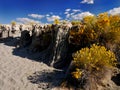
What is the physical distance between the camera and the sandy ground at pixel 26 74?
9.70 m

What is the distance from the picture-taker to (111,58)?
32.6 ft

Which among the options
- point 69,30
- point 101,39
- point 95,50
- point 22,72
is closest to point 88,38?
point 101,39

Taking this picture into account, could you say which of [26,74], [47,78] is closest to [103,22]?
[47,78]

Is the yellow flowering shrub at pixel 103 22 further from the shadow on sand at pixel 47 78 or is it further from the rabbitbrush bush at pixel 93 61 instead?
the shadow on sand at pixel 47 78

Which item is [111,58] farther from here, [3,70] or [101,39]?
[3,70]

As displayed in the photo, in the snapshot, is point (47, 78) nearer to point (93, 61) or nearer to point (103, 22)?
point (93, 61)

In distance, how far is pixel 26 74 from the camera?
11.2 meters

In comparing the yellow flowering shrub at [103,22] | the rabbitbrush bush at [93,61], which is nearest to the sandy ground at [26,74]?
the rabbitbrush bush at [93,61]

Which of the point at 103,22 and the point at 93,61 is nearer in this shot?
the point at 93,61

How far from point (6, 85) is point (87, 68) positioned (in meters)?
3.65

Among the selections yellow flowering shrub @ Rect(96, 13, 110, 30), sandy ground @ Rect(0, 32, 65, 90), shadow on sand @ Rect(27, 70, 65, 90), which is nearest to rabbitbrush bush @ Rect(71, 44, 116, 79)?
shadow on sand @ Rect(27, 70, 65, 90)

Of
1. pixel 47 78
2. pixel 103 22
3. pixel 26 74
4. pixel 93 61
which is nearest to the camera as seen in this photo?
pixel 93 61

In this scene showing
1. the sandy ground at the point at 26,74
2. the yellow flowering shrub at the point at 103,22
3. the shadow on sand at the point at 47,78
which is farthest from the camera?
the yellow flowering shrub at the point at 103,22

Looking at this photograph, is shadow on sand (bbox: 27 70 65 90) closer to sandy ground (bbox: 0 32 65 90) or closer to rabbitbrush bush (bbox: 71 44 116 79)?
sandy ground (bbox: 0 32 65 90)
